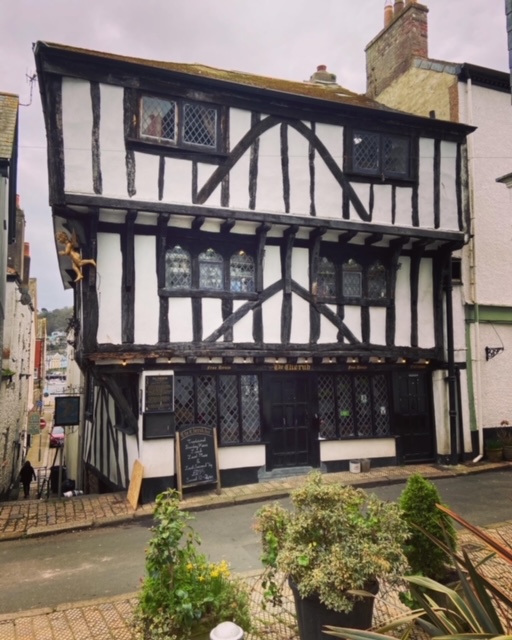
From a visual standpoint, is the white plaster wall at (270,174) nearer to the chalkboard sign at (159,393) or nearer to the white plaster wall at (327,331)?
the white plaster wall at (327,331)

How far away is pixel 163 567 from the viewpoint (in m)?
3.45

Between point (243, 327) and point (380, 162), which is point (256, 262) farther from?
point (380, 162)

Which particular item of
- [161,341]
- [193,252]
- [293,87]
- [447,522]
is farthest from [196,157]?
[447,522]

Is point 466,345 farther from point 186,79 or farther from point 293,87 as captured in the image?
point 186,79

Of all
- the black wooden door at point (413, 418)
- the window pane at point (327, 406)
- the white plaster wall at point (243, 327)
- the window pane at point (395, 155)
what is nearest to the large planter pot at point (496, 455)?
the black wooden door at point (413, 418)

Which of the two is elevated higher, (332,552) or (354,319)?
(354,319)

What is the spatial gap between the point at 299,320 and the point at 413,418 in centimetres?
377

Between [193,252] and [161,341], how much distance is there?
6.05ft

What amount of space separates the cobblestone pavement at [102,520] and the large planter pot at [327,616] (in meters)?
0.59

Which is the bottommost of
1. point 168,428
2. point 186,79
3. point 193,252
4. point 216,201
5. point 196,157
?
point 168,428

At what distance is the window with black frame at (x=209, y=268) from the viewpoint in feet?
30.2

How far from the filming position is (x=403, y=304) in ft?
35.9

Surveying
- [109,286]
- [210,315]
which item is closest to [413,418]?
[210,315]

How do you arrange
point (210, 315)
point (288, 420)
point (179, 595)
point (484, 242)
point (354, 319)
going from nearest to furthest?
point (179, 595)
point (210, 315)
point (288, 420)
point (354, 319)
point (484, 242)
